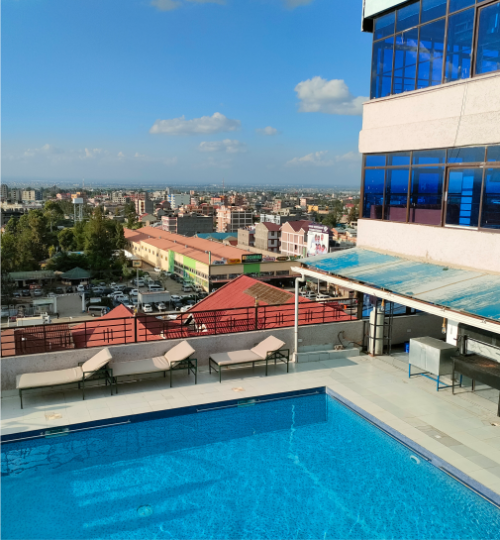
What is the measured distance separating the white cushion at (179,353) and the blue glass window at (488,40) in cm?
770

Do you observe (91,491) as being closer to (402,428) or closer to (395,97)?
(402,428)

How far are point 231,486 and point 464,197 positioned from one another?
6.96 meters

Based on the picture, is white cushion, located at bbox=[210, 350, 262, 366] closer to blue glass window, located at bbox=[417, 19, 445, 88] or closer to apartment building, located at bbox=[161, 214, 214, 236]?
blue glass window, located at bbox=[417, 19, 445, 88]

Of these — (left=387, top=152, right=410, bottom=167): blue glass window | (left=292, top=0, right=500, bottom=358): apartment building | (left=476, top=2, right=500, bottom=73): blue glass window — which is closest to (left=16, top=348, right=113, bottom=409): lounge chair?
(left=292, top=0, right=500, bottom=358): apartment building

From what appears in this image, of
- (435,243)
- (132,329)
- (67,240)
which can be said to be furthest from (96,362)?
(67,240)

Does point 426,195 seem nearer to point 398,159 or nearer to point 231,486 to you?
point 398,159

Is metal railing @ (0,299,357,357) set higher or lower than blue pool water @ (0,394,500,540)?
higher

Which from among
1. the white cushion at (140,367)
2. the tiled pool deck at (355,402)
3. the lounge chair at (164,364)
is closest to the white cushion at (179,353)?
the lounge chair at (164,364)

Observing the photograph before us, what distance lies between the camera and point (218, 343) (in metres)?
9.88

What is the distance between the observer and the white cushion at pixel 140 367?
28.0 ft

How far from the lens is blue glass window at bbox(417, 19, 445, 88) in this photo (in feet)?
32.0

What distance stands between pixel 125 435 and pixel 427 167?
26.4 feet

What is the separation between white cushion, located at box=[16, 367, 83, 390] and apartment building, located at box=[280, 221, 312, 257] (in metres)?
68.0

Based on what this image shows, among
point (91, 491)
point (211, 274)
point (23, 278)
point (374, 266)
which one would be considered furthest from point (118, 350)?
point (23, 278)
